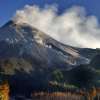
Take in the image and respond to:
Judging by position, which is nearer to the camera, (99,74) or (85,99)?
(85,99)

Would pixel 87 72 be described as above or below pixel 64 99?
above

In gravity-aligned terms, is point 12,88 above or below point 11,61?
below

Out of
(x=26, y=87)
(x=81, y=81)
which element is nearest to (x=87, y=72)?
(x=81, y=81)

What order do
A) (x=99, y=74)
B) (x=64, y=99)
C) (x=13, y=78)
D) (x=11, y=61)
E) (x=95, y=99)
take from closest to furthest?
(x=95, y=99) → (x=64, y=99) → (x=99, y=74) → (x=13, y=78) → (x=11, y=61)

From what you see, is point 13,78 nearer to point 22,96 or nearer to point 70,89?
Result: point 22,96

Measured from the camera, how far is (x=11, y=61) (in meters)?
191

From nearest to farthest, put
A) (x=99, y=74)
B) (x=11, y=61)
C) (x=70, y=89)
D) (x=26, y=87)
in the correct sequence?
→ (x=70, y=89) → (x=99, y=74) → (x=26, y=87) → (x=11, y=61)

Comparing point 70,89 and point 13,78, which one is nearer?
point 70,89

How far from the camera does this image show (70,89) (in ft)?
404

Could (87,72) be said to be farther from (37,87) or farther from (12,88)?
(12,88)

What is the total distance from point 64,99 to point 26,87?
112ft

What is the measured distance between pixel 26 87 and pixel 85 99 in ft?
158

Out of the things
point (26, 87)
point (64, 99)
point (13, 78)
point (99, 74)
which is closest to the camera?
point (64, 99)

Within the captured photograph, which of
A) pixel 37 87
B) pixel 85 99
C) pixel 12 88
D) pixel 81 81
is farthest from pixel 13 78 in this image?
pixel 85 99
